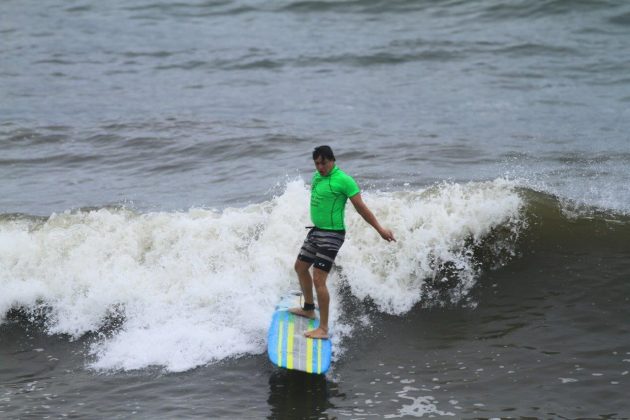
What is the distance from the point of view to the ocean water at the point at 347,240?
6.68 metres

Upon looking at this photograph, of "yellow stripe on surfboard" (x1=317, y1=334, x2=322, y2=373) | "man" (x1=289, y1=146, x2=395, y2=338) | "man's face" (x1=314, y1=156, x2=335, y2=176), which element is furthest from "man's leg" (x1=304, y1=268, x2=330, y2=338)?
"man's face" (x1=314, y1=156, x2=335, y2=176)

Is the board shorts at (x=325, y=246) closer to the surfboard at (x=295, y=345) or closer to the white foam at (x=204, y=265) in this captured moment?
the surfboard at (x=295, y=345)

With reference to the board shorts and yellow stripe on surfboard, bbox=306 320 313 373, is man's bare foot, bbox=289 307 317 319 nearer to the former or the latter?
yellow stripe on surfboard, bbox=306 320 313 373

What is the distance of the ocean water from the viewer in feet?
21.9

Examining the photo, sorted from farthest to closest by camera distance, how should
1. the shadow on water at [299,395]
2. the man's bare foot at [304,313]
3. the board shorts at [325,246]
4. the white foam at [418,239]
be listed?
the white foam at [418,239], the man's bare foot at [304,313], the board shorts at [325,246], the shadow on water at [299,395]

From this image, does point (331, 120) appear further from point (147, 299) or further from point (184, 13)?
point (184, 13)

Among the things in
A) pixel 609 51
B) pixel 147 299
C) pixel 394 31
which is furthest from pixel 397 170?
pixel 394 31

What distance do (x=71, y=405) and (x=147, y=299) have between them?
6.55ft

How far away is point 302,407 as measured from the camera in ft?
20.7

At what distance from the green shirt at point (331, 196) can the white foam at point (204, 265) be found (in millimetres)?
1347

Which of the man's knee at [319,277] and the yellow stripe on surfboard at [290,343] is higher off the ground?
the man's knee at [319,277]

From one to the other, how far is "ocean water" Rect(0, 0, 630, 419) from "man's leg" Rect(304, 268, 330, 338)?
0.36 meters

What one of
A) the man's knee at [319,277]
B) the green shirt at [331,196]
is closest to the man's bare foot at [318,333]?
the man's knee at [319,277]

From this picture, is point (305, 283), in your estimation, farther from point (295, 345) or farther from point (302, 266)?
point (295, 345)
